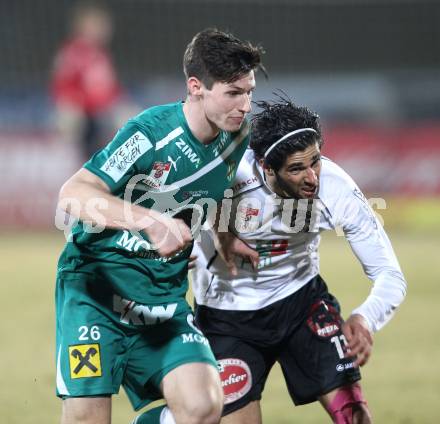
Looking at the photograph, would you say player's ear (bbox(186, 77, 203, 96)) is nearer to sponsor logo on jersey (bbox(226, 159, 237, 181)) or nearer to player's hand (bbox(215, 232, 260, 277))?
sponsor logo on jersey (bbox(226, 159, 237, 181))

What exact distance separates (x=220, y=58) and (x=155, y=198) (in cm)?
67

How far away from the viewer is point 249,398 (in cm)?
490

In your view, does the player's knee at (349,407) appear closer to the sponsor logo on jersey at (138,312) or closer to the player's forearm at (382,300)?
the player's forearm at (382,300)

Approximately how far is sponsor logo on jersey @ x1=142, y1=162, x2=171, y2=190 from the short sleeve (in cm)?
9

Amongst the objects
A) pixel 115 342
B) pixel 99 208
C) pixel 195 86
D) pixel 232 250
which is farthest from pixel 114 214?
pixel 232 250

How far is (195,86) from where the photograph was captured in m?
4.43

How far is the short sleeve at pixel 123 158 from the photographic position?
13.4 ft

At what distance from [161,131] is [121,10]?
1406 cm

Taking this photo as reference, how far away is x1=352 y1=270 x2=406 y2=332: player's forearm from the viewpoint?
14.2ft

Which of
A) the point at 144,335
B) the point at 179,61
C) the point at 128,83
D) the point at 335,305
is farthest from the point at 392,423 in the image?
the point at 179,61

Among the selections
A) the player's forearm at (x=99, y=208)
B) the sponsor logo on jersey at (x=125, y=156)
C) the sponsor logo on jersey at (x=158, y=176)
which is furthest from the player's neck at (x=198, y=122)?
the player's forearm at (x=99, y=208)

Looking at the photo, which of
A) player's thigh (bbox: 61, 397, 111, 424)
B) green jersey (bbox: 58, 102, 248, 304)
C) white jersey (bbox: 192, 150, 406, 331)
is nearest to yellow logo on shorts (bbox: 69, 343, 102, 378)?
player's thigh (bbox: 61, 397, 111, 424)

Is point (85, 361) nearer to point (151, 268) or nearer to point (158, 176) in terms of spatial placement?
point (151, 268)

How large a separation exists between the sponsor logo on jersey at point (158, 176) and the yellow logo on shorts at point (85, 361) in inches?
28.3
